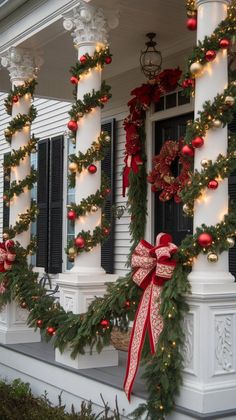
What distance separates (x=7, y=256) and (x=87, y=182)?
1.66 meters

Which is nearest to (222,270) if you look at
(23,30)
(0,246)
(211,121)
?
(211,121)


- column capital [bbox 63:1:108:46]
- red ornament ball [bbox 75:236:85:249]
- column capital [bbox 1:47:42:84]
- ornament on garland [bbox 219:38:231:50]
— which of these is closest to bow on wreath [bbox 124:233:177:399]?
red ornament ball [bbox 75:236:85:249]

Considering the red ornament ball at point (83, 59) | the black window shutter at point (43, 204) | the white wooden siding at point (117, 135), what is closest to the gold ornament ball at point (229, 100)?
the red ornament ball at point (83, 59)

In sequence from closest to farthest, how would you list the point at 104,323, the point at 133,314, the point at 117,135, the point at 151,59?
the point at 133,314 < the point at 104,323 < the point at 151,59 < the point at 117,135

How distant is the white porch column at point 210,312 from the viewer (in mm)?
3969

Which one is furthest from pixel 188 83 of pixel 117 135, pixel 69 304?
pixel 117 135

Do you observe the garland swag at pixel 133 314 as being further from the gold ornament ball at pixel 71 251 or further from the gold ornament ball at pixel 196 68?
the gold ornament ball at pixel 71 251

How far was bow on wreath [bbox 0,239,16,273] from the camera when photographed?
666cm

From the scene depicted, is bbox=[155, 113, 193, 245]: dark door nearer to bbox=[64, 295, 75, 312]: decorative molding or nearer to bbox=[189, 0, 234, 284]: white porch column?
bbox=[64, 295, 75, 312]: decorative molding

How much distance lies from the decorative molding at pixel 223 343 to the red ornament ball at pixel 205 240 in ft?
1.65

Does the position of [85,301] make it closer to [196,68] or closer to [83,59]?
[83,59]

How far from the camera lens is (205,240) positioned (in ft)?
13.3

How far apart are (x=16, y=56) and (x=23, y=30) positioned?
381 millimetres

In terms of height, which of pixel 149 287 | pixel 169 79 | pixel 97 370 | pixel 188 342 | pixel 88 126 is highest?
pixel 169 79
